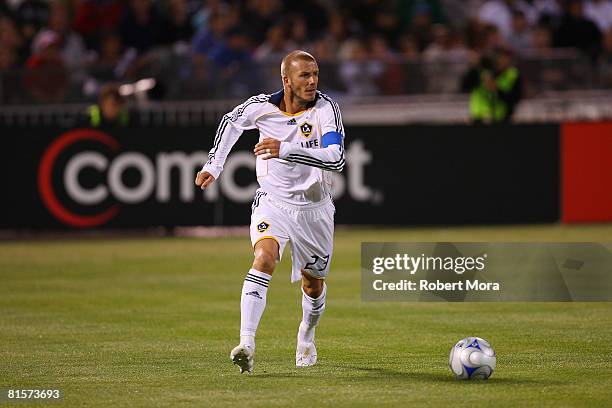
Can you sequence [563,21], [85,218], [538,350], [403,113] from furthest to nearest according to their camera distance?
[563,21] → [403,113] → [85,218] → [538,350]

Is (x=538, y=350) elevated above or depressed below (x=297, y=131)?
below

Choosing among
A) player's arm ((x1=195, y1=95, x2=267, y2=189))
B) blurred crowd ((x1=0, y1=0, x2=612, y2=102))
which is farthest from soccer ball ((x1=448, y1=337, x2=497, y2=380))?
blurred crowd ((x1=0, y1=0, x2=612, y2=102))

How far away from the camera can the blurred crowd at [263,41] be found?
2131 cm

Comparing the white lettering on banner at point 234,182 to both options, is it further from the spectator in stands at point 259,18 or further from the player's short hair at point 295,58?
the player's short hair at point 295,58

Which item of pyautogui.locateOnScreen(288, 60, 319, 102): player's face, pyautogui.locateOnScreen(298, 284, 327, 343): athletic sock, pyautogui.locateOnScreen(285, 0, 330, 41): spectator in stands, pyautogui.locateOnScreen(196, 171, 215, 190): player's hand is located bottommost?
pyautogui.locateOnScreen(298, 284, 327, 343): athletic sock

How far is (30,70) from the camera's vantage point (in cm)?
2072

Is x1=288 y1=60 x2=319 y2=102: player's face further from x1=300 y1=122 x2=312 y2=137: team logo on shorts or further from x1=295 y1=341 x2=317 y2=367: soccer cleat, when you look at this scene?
x1=295 y1=341 x2=317 y2=367: soccer cleat

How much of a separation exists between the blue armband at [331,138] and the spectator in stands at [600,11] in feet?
56.7

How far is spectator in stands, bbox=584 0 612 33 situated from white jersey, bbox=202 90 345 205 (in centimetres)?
1709

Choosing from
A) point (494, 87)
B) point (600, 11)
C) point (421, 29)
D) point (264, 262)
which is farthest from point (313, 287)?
point (600, 11)

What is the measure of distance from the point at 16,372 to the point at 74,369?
0.41 meters

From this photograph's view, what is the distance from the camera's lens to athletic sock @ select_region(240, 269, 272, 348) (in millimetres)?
9148

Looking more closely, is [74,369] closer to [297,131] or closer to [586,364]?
[297,131]

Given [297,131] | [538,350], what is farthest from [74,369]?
[538,350]
